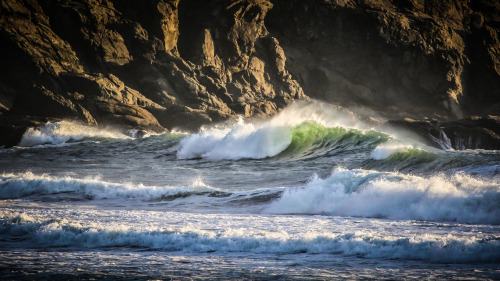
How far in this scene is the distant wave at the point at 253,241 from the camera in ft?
16.8

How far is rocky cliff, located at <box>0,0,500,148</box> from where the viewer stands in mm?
35438

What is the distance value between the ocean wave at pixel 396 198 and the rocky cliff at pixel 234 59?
2592 cm

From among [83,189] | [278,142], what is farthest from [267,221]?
[278,142]

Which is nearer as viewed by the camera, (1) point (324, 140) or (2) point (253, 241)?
(2) point (253, 241)

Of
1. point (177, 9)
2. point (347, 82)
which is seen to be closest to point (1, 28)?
point (177, 9)

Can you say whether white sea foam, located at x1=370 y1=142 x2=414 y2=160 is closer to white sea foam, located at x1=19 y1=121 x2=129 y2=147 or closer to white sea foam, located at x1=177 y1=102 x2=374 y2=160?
white sea foam, located at x1=177 y1=102 x2=374 y2=160

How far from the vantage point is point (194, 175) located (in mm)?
14969

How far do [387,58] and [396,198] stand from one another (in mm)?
55551

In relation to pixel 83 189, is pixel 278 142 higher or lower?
higher

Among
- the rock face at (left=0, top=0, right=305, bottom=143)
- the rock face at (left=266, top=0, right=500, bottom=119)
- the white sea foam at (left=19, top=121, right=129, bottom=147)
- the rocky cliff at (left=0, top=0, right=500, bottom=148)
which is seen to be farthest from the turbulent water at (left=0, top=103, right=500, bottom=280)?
the rock face at (left=266, top=0, right=500, bottom=119)

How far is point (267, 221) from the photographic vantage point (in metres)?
7.52

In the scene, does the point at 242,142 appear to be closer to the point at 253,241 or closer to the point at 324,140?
the point at 324,140

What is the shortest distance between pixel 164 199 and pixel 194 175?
4715 mm

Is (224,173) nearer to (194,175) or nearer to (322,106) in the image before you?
(194,175)
